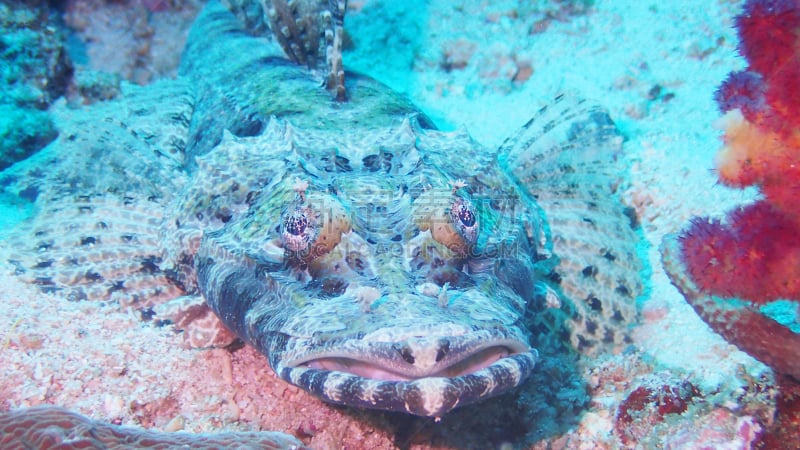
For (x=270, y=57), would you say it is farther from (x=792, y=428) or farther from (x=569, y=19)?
(x=792, y=428)

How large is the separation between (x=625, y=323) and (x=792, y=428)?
5.67 feet

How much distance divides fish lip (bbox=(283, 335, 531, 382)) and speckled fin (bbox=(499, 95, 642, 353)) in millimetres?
1866

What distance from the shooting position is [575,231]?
16.4ft

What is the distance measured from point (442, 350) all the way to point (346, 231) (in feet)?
3.45

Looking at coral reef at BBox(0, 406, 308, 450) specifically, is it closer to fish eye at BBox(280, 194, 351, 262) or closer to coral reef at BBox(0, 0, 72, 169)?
fish eye at BBox(280, 194, 351, 262)

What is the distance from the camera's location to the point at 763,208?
2.88 metres

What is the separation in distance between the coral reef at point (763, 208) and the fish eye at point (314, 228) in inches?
77.0

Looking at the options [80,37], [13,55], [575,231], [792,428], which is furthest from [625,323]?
[80,37]

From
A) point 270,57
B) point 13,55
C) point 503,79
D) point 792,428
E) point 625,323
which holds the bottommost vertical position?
point 792,428

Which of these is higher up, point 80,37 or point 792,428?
point 80,37

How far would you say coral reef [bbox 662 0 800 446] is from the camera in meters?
2.77

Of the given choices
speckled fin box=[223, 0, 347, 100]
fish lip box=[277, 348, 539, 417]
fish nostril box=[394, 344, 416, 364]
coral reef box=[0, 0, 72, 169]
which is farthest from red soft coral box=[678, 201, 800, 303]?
coral reef box=[0, 0, 72, 169]

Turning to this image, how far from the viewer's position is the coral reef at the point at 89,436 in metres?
2.46

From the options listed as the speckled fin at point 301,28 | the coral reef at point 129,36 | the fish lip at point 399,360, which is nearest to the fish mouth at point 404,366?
the fish lip at point 399,360
